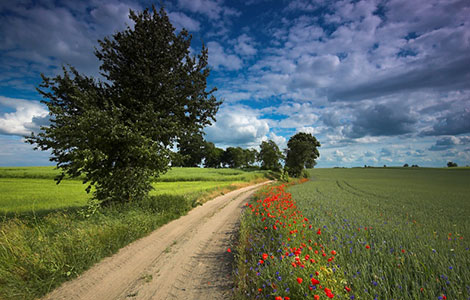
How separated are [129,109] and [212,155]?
291 feet

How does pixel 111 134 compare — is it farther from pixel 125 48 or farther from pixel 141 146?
pixel 125 48

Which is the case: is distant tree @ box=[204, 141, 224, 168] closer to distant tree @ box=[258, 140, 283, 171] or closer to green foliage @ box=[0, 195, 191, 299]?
distant tree @ box=[258, 140, 283, 171]

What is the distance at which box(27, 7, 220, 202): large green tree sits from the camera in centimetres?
700

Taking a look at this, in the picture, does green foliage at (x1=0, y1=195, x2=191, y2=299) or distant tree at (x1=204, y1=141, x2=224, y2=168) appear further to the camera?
distant tree at (x1=204, y1=141, x2=224, y2=168)

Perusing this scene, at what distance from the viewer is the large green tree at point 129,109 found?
7.00 m

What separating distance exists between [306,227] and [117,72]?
11.0 meters

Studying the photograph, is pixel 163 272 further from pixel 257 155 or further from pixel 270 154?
pixel 257 155

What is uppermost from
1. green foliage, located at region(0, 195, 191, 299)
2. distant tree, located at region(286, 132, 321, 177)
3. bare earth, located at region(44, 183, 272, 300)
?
distant tree, located at region(286, 132, 321, 177)

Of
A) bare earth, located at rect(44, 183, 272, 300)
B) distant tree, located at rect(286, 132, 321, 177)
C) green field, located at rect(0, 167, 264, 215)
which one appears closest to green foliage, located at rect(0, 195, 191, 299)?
bare earth, located at rect(44, 183, 272, 300)

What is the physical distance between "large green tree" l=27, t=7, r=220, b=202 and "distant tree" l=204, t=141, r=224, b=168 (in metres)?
81.9

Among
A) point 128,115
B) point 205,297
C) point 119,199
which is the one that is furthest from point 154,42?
point 205,297

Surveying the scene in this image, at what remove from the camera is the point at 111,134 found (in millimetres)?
7078

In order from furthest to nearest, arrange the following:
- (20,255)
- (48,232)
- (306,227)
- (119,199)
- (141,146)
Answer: (119,199) < (141,146) < (306,227) < (48,232) < (20,255)

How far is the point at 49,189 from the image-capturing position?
1789cm
